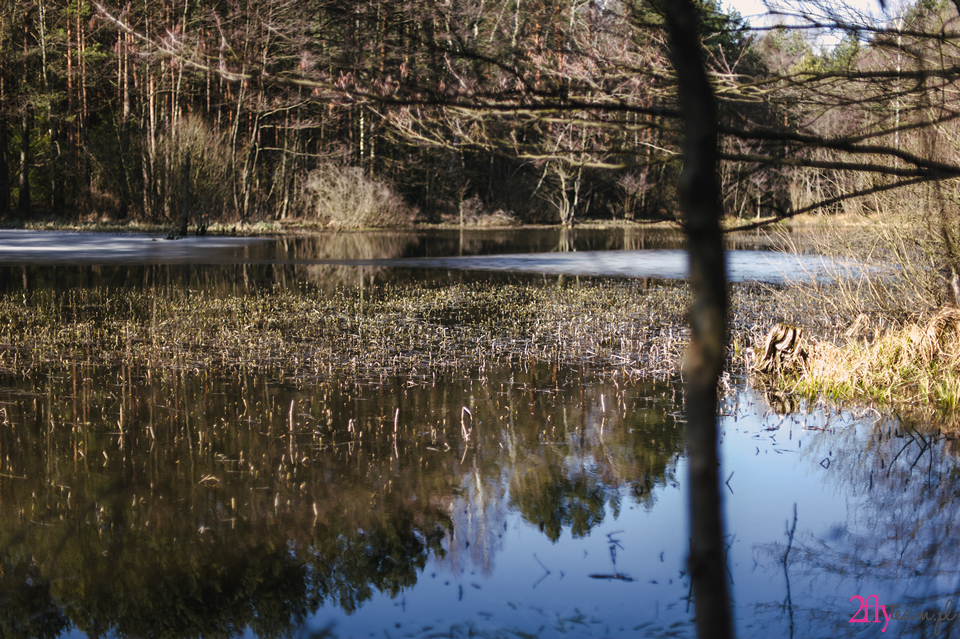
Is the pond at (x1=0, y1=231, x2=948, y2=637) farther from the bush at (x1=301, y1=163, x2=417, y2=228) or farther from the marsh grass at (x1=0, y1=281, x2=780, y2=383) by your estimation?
the bush at (x1=301, y1=163, x2=417, y2=228)

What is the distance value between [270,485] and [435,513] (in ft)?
3.80

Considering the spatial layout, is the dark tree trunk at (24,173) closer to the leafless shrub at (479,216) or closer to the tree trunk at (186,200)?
the tree trunk at (186,200)

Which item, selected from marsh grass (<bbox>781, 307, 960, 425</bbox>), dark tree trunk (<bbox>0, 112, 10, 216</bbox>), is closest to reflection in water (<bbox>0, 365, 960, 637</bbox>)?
marsh grass (<bbox>781, 307, 960, 425</bbox>)

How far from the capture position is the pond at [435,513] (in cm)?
410

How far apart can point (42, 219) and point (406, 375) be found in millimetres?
34555

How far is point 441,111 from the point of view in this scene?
445 cm

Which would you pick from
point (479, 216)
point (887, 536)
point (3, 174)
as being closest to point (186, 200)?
point (3, 174)

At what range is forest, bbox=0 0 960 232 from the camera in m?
3.35

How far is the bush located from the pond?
105 ft

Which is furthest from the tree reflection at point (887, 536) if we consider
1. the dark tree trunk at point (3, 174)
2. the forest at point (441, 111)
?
the dark tree trunk at point (3, 174)

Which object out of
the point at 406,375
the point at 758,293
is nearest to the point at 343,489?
the point at 406,375

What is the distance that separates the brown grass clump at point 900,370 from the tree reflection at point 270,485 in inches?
68.4

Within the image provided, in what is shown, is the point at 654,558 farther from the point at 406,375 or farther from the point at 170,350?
the point at 170,350

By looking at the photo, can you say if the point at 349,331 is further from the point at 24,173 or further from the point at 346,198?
the point at 24,173
